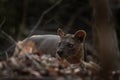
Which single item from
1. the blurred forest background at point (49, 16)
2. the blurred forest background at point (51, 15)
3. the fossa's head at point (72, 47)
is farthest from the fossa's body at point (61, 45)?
the blurred forest background at point (51, 15)

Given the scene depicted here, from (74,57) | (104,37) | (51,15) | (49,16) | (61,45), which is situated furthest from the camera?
(51,15)

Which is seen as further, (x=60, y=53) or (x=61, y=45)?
(x=61, y=45)

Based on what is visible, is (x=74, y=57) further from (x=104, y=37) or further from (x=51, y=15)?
(x=51, y=15)

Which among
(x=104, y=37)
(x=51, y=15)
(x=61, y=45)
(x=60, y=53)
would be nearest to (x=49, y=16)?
(x=51, y=15)

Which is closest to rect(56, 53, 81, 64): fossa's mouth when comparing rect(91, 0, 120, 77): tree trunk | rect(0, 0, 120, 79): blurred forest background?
rect(91, 0, 120, 77): tree trunk

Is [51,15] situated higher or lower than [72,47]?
higher

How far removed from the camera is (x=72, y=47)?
1077cm

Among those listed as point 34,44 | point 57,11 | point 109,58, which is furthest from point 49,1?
point 109,58

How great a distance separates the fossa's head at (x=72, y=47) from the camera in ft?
34.3

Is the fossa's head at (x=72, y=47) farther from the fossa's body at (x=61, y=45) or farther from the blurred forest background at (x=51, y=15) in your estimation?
the blurred forest background at (x=51, y=15)

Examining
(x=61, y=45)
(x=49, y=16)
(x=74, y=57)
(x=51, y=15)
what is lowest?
(x=74, y=57)

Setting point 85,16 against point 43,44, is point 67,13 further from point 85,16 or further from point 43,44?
point 43,44

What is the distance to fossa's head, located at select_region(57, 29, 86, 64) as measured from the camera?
1045cm

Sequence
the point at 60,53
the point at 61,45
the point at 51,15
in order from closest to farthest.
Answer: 1. the point at 60,53
2. the point at 61,45
3. the point at 51,15
